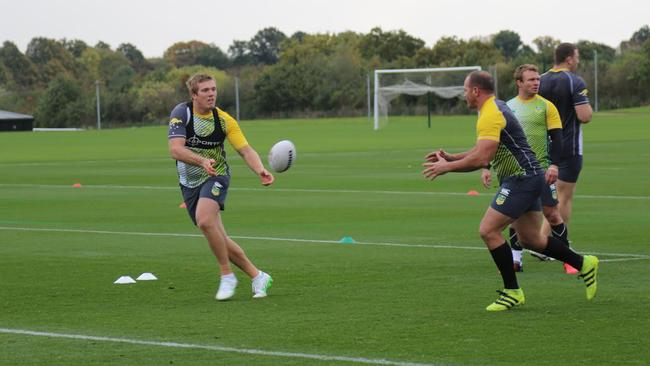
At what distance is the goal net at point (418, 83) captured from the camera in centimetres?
7900

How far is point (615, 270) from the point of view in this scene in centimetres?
1341

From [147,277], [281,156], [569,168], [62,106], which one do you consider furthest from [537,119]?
[62,106]

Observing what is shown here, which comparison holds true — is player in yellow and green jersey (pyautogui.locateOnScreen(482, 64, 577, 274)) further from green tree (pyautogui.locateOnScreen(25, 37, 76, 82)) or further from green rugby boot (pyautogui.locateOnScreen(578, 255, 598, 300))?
green tree (pyautogui.locateOnScreen(25, 37, 76, 82))

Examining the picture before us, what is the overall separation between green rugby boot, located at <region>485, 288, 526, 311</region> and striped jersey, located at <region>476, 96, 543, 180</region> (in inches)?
39.5

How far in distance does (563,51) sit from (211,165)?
184 inches

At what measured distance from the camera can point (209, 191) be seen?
12016mm

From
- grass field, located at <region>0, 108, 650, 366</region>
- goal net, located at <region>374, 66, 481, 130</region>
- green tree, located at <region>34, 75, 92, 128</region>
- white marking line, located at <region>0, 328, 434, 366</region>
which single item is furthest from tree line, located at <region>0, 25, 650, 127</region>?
white marking line, located at <region>0, 328, 434, 366</region>

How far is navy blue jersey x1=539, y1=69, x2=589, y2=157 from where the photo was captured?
14.4 meters

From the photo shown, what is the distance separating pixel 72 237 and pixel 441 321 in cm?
916

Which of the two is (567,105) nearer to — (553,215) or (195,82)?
(553,215)

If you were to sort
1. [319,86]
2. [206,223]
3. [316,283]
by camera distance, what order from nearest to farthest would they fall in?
[206,223] < [316,283] < [319,86]

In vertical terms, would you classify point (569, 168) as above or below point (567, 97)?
below

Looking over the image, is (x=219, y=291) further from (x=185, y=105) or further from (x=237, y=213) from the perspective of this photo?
(x=237, y=213)

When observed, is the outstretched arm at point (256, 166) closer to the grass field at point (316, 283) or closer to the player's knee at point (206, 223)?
the player's knee at point (206, 223)
